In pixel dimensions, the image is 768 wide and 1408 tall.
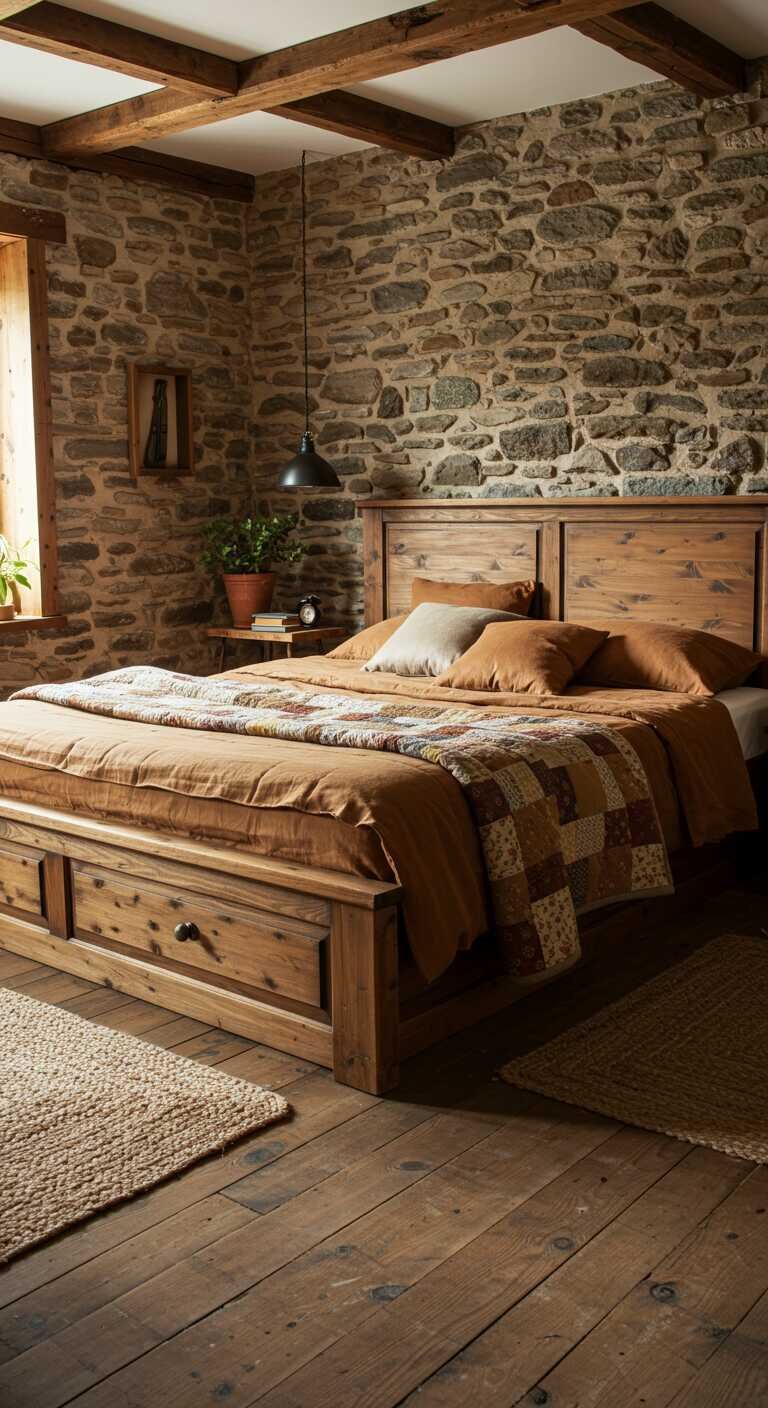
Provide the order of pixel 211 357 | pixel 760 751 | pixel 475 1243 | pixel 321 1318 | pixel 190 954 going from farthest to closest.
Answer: pixel 211 357
pixel 760 751
pixel 190 954
pixel 475 1243
pixel 321 1318

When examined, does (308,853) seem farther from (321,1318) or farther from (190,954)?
(321,1318)

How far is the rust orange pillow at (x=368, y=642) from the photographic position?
203 inches

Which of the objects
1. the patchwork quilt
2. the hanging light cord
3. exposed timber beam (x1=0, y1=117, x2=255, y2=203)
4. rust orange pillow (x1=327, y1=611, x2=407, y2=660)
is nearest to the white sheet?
the patchwork quilt

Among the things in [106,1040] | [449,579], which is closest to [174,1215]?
[106,1040]

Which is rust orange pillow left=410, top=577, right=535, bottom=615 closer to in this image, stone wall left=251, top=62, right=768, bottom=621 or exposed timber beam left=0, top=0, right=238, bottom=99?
stone wall left=251, top=62, right=768, bottom=621

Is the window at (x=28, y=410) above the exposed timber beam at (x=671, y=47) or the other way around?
the other way around

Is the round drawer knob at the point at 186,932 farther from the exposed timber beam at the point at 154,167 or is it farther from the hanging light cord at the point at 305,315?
the exposed timber beam at the point at 154,167

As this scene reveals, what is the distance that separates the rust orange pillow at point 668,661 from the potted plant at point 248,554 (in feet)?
6.23

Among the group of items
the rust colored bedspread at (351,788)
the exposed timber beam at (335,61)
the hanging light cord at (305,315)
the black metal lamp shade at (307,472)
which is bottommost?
the rust colored bedspread at (351,788)

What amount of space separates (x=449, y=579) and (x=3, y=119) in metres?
2.58

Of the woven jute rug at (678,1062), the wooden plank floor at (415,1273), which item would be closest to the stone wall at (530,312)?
the woven jute rug at (678,1062)

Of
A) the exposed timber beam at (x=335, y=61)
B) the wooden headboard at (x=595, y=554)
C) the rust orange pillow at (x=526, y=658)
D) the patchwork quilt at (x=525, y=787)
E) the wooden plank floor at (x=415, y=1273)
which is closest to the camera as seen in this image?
the wooden plank floor at (x=415, y=1273)

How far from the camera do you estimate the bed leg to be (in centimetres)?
266

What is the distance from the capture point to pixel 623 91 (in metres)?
4.76
